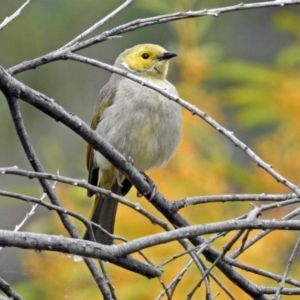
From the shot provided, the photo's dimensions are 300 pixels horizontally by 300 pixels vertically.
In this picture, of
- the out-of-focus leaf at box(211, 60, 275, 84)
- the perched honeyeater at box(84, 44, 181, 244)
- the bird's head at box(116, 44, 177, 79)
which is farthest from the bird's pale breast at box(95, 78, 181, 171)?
the out-of-focus leaf at box(211, 60, 275, 84)

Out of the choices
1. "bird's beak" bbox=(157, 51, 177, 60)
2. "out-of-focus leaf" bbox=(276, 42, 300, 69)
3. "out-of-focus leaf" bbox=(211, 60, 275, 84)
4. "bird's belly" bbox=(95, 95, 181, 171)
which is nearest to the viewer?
"bird's belly" bbox=(95, 95, 181, 171)

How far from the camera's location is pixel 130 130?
4.66m

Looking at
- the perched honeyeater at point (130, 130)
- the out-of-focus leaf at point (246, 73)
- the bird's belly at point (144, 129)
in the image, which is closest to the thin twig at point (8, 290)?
the perched honeyeater at point (130, 130)

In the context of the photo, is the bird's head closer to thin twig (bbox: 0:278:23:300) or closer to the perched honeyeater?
the perched honeyeater

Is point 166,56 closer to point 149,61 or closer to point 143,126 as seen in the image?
point 149,61

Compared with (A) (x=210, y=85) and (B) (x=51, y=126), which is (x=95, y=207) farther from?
(B) (x=51, y=126)

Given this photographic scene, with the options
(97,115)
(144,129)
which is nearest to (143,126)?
(144,129)

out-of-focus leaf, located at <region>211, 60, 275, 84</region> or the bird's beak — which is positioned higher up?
out-of-focus leaf, located at <region>211, 60, 275, 84</region>

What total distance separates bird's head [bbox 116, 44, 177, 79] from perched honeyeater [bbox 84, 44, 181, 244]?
0.25 m

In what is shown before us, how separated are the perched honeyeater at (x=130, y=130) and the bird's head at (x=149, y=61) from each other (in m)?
0.25

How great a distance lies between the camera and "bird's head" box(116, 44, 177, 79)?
5.20 m

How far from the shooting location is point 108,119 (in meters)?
4.78

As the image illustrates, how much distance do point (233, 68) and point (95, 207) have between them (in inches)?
73.3

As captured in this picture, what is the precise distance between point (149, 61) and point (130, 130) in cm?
76
